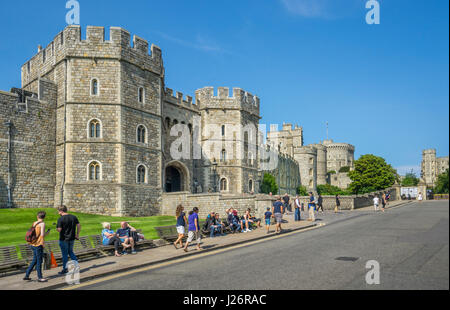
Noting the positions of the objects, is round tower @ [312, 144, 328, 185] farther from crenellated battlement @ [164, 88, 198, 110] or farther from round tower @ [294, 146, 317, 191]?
crenellated battlement @ [164, 88, 198, 110]

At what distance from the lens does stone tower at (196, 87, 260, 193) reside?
38219 mm

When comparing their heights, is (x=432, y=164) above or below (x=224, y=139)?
below

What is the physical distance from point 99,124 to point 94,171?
3053 mm

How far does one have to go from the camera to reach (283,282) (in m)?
8.06

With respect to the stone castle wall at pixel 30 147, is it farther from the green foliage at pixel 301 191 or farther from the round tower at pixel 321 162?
the round tower at pixel 321 162

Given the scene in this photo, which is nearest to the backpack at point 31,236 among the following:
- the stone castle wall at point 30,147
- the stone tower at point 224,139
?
the stone castle wall at point 30,147

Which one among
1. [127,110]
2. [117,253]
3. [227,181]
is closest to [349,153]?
[227,181]

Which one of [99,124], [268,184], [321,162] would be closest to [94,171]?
[99,124]

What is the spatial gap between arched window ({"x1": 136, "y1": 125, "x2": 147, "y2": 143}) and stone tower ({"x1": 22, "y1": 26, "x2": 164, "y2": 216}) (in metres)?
0.07

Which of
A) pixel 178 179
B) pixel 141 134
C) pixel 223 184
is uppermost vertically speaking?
pixel 141 134

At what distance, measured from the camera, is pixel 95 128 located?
26.0 meters

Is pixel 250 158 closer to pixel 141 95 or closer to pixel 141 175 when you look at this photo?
pixel 141 175
